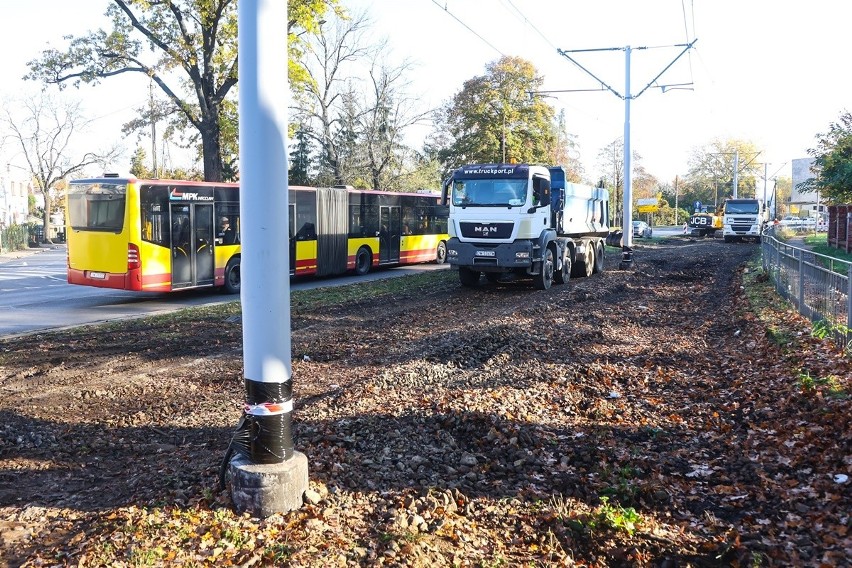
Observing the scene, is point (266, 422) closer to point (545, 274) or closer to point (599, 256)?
point (545, 274)

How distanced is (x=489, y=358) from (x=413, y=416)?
3173mm

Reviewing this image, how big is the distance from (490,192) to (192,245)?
7879mm

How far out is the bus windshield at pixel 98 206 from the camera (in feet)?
59.6

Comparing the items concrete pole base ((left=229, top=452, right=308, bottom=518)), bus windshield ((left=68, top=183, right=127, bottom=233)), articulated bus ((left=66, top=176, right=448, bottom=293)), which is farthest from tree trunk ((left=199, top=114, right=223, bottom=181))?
concrete pole base ((left=229, top=452, right=308, bottom=518))

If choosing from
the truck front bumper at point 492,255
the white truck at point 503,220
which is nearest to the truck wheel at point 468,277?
the white truck at point 503,220

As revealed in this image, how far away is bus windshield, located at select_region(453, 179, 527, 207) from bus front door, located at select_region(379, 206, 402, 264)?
9.48 meters

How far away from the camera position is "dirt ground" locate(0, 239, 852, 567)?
443 cm

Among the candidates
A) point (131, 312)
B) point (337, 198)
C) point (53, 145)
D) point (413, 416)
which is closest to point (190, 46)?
point (337, 198)

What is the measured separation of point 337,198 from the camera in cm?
2575

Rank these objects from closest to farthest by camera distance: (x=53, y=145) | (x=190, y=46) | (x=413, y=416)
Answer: (x=413, y=416) → (x=190, y=46) → (x=53, y=145)

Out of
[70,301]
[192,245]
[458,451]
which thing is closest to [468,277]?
[192,245]

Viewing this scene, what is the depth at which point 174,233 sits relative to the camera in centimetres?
1927

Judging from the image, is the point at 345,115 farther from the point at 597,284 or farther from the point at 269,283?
the point at 269,283

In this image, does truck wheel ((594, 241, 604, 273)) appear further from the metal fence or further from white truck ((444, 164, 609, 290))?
the metal fence
